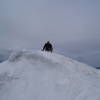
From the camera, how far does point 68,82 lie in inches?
386

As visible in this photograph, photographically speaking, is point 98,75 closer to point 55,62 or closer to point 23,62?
point 55,62

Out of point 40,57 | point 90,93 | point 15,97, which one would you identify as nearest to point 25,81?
point 15,97

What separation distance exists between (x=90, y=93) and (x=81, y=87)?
0.72m

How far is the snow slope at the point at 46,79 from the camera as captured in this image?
9.28 metres

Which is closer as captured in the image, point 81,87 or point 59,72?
point 81,87

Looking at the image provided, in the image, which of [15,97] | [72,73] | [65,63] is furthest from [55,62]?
[15,97]

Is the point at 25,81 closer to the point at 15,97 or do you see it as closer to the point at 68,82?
the point at 15,97

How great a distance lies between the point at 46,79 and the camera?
34.0 feet

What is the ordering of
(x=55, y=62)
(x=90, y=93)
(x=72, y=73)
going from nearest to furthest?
(x=90, y=93) → (x=72, y=73) → (x=55, y=62)

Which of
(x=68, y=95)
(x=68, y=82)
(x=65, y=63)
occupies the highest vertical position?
(x=65, y=63)

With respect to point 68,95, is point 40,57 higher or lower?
higher

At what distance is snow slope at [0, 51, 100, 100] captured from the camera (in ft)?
30.4

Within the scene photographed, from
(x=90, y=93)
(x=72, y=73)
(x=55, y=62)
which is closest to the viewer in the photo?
(x=90, y=93)

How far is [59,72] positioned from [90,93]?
97.9 inches
